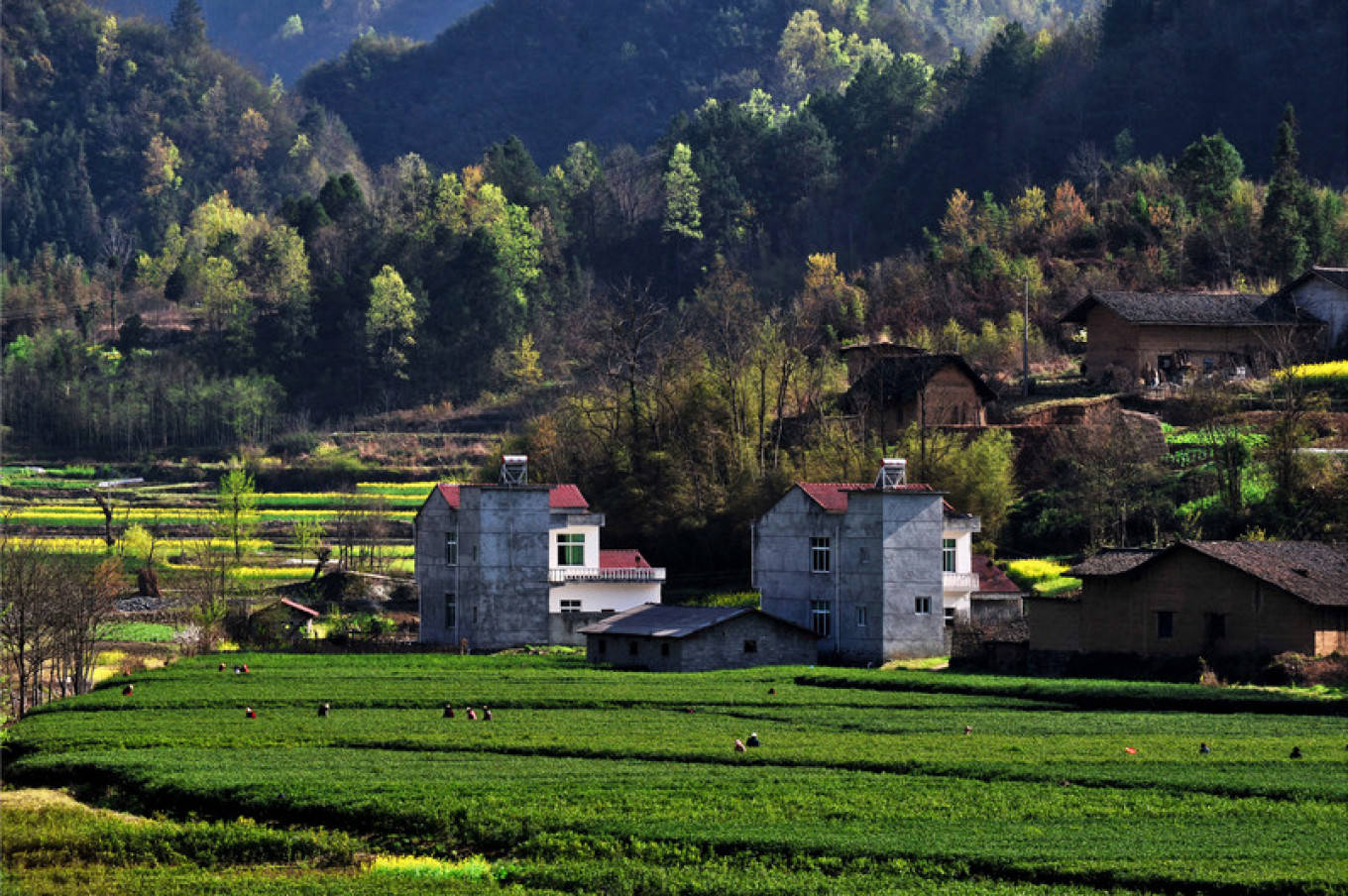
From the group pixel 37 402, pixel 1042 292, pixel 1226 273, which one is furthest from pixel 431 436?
pixel 1226 273

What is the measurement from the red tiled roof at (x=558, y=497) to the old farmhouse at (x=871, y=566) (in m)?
8.82

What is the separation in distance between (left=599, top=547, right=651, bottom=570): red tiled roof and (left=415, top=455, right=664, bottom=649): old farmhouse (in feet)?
4.59

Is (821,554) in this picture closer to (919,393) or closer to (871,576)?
(871,576)

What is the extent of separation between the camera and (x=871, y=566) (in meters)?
64.5

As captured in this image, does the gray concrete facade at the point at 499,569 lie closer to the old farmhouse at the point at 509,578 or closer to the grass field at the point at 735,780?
the old farmhouse at the point at 509,578

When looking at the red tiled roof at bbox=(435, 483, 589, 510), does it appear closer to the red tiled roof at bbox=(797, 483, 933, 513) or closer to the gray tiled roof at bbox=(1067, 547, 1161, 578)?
the red tiled roof at bbox=(797, 483, 933, 513)

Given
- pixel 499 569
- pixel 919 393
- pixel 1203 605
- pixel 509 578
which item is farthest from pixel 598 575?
pixel 1203 605

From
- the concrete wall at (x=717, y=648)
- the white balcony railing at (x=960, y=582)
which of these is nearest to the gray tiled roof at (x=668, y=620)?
the concrete wall at (x=717, y=648)

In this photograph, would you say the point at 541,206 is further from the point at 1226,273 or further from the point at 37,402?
the point at 1226,273

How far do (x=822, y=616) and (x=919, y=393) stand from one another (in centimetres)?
1833

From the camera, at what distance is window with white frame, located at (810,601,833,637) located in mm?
65750

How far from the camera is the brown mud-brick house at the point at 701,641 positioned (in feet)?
199

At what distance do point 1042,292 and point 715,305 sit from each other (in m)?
39.1

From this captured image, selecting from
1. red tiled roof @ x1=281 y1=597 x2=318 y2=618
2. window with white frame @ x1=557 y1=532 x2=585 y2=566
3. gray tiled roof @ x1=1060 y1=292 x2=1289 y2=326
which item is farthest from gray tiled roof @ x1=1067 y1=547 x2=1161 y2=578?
red tiled roof @ x1=281 y1=597 x2=318 y2=618
